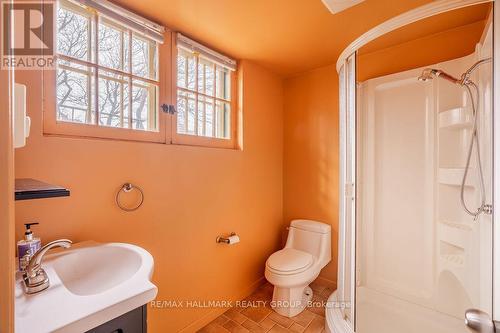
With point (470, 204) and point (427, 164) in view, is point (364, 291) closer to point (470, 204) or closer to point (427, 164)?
point (470, 204)

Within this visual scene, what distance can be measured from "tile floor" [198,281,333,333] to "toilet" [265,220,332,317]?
6 cm

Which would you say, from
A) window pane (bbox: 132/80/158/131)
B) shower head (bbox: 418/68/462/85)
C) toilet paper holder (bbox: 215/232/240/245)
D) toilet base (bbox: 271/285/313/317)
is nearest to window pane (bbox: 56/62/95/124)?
window pane (bbox: 132/80/158/131)

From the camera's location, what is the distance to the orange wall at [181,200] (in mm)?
1156

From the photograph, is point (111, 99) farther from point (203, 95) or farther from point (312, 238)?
point (312, 238)

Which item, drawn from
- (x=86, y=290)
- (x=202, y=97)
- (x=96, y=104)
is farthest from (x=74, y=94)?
(x=86, y=290)

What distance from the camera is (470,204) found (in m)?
1.58

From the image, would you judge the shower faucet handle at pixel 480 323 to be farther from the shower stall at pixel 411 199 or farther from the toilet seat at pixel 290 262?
the toilet seat at pixel 290 262

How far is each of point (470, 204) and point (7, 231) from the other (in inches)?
88.0

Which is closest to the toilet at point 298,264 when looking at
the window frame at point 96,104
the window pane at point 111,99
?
the window frame at point 96,104

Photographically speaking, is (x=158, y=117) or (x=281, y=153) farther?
(x=281, y=153)

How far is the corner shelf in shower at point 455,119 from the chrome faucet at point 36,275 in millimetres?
2324

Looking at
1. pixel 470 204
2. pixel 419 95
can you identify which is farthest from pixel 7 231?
pixel 419 95

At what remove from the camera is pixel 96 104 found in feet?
4.47

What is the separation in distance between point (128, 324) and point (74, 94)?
1.21 metres
